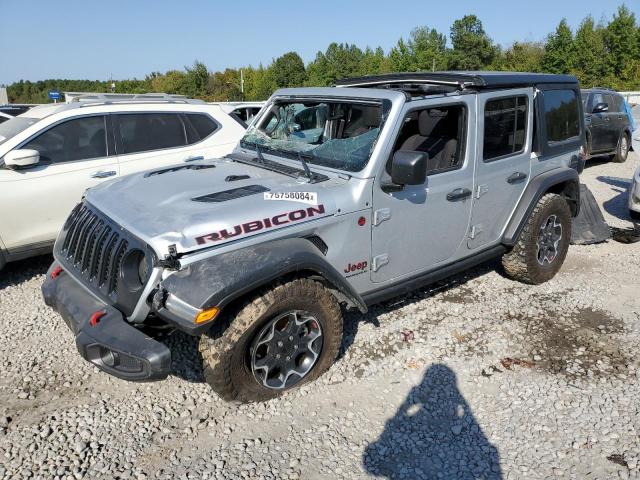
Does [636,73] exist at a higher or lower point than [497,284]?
higher

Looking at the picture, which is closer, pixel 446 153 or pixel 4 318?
pixel 446 153

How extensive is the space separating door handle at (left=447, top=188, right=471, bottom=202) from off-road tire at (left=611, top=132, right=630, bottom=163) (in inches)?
397

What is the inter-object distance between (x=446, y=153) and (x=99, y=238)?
2.65 meters

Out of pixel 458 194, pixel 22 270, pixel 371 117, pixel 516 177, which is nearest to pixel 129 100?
pixel 22 270

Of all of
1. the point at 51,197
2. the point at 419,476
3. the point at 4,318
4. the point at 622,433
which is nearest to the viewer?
the point at 419,476

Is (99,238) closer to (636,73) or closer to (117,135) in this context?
(117,135)

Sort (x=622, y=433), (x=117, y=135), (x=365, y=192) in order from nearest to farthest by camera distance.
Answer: (x=622, y=433) → (x=365, y=192) → (x=117, y=135)

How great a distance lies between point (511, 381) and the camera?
138 inches

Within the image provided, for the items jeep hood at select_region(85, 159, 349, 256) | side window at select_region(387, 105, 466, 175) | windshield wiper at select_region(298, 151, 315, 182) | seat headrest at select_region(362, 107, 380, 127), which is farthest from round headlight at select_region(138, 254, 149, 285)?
side window at select_region(387, 105, 466, 175)

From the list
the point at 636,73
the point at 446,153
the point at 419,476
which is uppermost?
the point at 636,73

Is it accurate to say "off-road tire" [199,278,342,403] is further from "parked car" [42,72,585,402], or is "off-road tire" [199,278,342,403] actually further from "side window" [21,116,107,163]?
"side window" [21,116,107,163]

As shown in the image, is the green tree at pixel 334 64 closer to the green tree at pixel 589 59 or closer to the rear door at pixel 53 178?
the green tree at pixel 589 59

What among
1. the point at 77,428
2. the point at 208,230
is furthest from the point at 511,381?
the point at 77,428

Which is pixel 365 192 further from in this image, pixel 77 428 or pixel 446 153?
pixel 77 428
